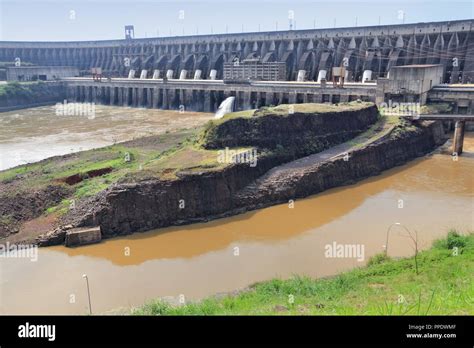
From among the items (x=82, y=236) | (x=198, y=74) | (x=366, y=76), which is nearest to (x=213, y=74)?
(x=198, y=74)

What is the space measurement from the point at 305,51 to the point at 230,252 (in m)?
50.1

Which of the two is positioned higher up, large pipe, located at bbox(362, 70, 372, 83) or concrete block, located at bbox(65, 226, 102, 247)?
large pipe, located at bbox(362, 70, 372, 83)

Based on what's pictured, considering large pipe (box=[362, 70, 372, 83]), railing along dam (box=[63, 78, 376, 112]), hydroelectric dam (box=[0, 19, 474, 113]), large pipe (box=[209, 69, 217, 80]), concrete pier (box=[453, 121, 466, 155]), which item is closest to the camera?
concrete pier (box=[453, 121, 466, 155])

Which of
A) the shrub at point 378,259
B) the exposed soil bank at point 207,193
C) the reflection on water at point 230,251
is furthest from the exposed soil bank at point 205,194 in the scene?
the shrub at point 378,259

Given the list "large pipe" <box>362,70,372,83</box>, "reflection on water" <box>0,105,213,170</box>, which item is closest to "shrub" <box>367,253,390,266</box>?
"reflection on water" <box>0,105,213,170</box>

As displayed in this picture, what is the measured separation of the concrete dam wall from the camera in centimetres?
4994

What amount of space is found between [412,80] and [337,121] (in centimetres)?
1164

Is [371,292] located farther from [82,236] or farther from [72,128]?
[72,128]

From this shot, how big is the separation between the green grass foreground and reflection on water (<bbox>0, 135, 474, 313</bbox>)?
7.25 feet

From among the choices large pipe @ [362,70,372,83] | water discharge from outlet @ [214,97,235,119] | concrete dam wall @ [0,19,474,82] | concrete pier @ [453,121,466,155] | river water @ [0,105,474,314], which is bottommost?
river water @ [0,105,474,314]

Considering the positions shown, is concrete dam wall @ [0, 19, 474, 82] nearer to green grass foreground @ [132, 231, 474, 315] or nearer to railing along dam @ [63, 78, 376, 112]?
railing along dam @ [63, 78, 376, 112]

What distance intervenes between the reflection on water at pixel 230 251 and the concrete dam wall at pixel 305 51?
101ft

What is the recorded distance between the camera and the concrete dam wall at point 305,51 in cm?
4994
